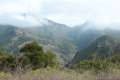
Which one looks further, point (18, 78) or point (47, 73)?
point (47, 73)

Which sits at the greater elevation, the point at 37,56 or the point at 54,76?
the point at 37,56

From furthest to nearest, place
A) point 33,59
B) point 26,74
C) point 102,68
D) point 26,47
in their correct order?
point 26,47 → point 33,59 → point 102,68 → point 26,74

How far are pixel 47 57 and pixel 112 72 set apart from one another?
32.5 m

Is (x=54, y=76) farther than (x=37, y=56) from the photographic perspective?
No

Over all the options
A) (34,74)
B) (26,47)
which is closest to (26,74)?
(34,74)

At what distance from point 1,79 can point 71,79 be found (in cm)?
210

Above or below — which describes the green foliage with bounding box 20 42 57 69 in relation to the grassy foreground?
above

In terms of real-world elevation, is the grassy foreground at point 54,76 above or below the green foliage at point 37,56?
below

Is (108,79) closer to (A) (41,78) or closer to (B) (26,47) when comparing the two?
(A) (41,78)

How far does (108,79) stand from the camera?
10.7 metres

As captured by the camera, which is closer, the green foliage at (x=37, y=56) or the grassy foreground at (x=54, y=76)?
the grassy foreground at (x=54, y=76)

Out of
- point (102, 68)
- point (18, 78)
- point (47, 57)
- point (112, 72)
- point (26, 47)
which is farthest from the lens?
point (26, 47)

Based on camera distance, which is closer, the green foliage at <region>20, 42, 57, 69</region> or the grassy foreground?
the grassy foreground

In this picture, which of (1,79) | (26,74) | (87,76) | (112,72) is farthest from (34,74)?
(112,72)
